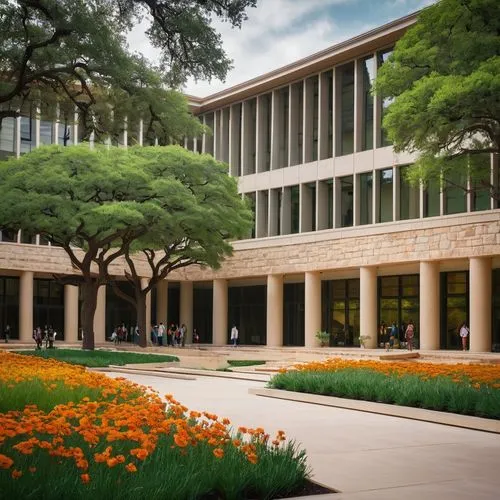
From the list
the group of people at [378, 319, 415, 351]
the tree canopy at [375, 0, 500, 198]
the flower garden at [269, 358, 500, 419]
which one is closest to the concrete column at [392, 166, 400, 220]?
the group of people at [378, 319, 415, 351]

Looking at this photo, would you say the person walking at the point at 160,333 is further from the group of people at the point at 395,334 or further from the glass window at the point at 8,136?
the glass window at the point at 8,136

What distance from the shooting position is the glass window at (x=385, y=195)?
1969 inches

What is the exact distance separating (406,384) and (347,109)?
39069 millimetres

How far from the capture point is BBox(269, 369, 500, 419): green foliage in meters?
14.2

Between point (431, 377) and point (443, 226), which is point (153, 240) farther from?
point (431, 377)

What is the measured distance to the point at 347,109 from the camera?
53438mm

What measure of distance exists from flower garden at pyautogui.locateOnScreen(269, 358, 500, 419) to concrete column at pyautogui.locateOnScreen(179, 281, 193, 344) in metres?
45.1

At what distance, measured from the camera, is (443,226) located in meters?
44.2

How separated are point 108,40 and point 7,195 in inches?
886

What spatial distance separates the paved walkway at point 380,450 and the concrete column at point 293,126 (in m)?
40.2

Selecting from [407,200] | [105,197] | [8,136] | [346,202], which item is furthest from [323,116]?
[8,136]

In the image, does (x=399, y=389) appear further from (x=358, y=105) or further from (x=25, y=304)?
(x=25, y=304)

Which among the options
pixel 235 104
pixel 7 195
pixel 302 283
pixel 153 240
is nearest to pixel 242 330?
pixel 302 283

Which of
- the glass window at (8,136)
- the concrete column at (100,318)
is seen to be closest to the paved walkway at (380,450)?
the concrete column at (100,318)
